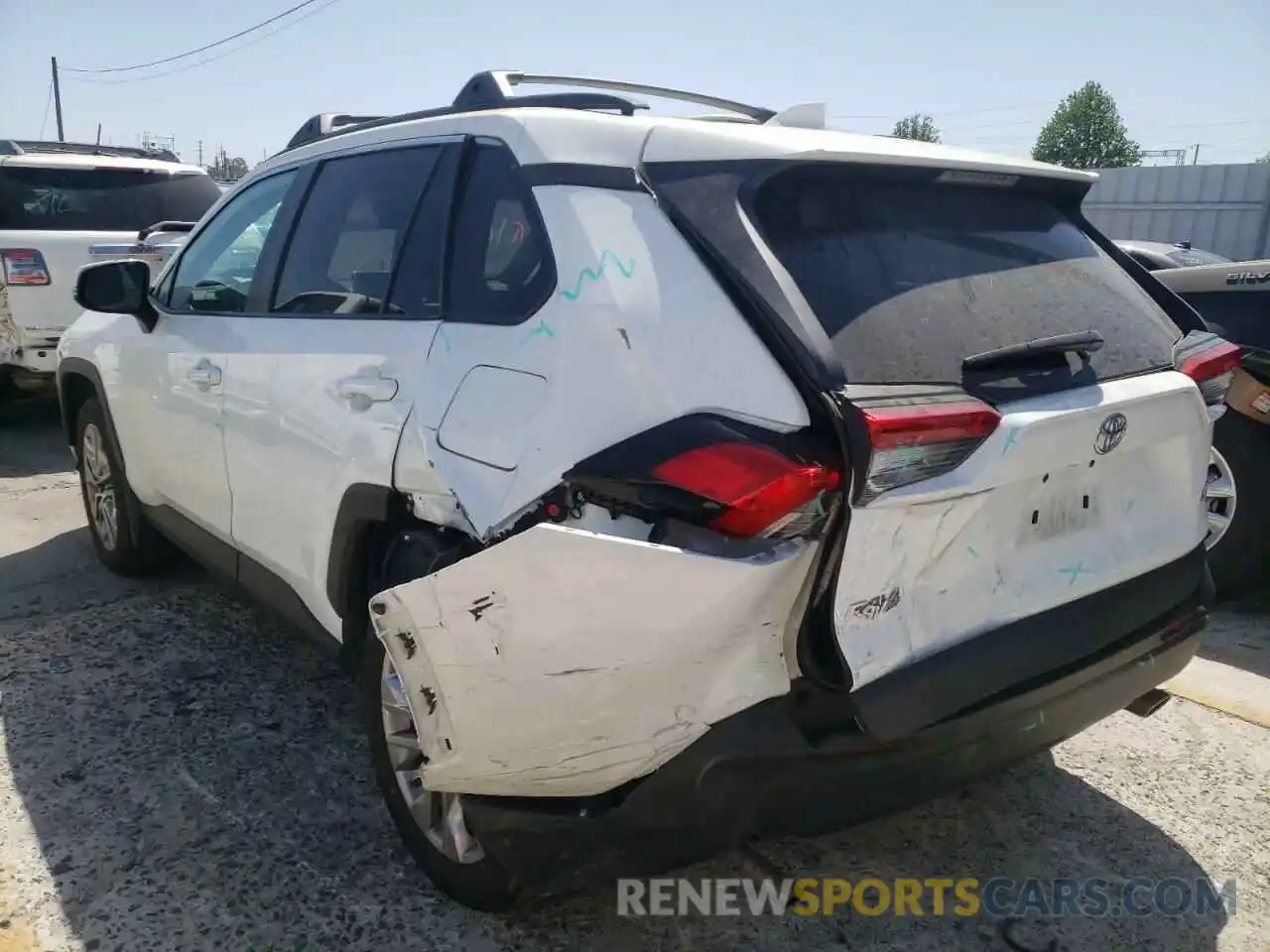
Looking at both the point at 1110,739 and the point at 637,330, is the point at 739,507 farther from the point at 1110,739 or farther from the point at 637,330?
the point at 1110,739

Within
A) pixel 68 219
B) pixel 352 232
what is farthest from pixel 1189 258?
pixel 68 219

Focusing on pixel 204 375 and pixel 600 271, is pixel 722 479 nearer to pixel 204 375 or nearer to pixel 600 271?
pixel 600 271

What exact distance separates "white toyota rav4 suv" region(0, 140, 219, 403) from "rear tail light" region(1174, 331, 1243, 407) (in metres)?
6.36

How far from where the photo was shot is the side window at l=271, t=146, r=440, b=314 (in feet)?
9.11

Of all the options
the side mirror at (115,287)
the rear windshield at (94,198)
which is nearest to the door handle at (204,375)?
the side mirror at (115,287)

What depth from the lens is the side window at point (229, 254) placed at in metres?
3.50

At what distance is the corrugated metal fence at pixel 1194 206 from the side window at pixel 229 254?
60.8 ft

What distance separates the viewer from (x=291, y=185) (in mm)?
3398

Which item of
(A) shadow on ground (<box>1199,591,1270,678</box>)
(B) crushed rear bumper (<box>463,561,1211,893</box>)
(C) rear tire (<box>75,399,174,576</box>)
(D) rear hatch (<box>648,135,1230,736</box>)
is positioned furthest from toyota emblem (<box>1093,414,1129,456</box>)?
(C) rear tire (<box>75,399,174,576</box>)

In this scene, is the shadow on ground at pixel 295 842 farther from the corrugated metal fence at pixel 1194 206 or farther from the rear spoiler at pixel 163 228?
the corrugated metal fence at pixel 1194 206

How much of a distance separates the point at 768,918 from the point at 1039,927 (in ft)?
2.19

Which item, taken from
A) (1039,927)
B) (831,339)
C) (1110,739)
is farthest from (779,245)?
(1110,739)

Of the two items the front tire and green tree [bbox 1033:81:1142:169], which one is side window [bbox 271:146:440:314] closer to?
the front tire

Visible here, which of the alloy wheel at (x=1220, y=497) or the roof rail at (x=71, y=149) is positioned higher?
the roof rail at (x=71, y=149)
